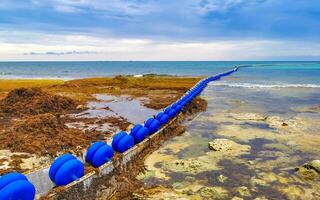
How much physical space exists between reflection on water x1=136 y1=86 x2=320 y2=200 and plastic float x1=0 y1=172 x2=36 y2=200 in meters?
3.61

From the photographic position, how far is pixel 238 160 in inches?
497

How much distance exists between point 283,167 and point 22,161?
9031 mm

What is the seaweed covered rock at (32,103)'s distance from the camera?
2047cm

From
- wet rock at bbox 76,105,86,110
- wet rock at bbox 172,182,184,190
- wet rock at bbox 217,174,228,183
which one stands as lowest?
wet rock at bbox 172,182,184,190

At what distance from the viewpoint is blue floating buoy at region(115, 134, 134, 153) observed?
11.4 m

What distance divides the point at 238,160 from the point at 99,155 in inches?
215

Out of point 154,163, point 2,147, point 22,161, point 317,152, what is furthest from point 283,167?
point 2,147

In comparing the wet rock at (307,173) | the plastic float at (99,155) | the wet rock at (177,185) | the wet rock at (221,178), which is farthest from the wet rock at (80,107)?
the wet rock at (307,173)

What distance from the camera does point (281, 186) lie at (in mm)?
10289

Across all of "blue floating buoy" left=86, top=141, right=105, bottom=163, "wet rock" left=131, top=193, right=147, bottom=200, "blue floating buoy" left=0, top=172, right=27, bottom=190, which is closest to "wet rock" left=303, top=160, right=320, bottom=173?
"wet rock" left=131, top=193, right=147, bottom=200

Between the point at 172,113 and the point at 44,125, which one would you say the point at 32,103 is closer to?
the point at 44,125

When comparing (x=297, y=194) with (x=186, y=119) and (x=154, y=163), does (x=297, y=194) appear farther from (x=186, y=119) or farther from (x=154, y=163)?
(x=186, y=119)

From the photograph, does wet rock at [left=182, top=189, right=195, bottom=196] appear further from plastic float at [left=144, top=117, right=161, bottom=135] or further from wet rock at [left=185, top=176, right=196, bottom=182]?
plastic float at [left=144, top=117, right=161, bottom=135]

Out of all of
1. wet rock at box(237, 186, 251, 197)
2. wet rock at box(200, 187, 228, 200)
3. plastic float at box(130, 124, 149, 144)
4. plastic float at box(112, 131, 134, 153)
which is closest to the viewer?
wet rock at box(200, 187, 228, 200)
